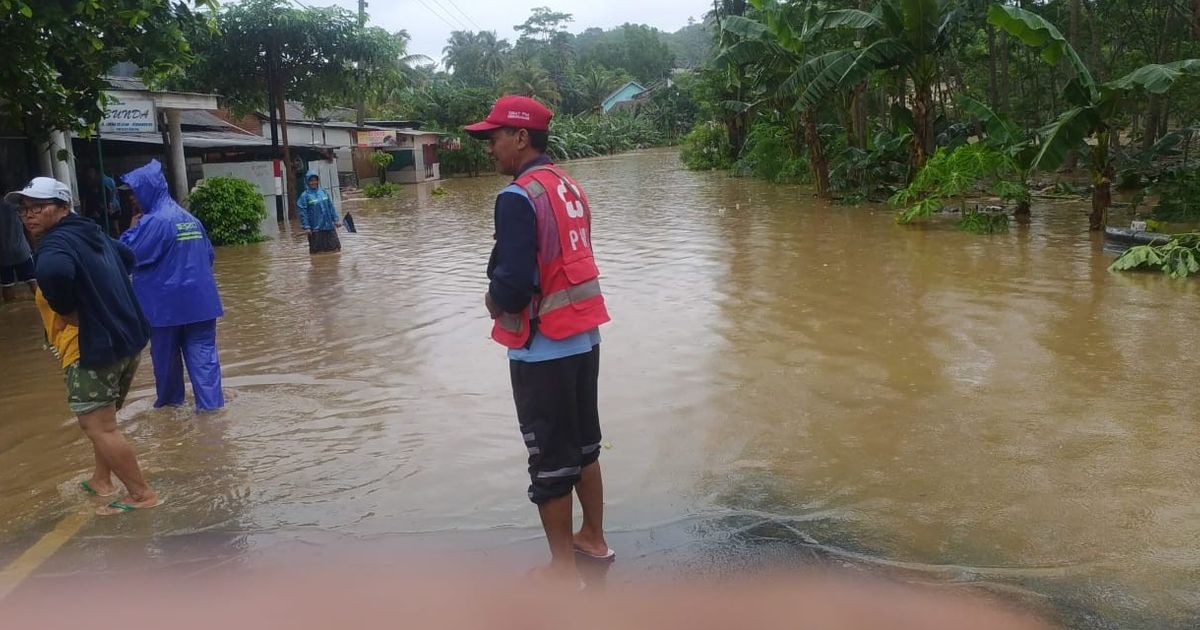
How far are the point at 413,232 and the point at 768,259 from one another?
8.70m

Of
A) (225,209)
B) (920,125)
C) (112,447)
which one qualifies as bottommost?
(112,447)

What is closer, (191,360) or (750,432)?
(750,432)

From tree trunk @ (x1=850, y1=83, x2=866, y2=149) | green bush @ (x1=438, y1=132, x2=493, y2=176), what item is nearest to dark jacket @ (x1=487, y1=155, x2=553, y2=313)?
tree trunk @ (x1=850, y1=83, x2=866, y2=149)

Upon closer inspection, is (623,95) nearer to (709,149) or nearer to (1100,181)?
(709,149)

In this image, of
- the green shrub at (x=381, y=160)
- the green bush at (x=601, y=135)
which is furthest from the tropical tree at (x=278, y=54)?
the green bush at (x=601, y=135)

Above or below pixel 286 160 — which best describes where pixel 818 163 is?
below

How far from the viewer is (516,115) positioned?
3.33 metres

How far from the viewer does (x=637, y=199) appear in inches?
914

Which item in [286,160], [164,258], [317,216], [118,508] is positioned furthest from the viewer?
→ [286,160]

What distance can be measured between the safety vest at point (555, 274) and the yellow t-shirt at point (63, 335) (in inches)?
91.1

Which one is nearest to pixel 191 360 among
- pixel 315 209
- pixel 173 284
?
pixel 173 284

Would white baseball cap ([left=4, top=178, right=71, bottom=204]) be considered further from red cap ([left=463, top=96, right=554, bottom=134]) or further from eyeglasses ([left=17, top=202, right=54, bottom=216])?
red cap ([left=463, top=96, right=554, bottom=134])

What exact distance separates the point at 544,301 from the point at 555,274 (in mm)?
105

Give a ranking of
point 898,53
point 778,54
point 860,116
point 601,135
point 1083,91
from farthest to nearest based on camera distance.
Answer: point 601,135 → point 860,116 → point 778,54 → point 898,53 → point 1083,91
